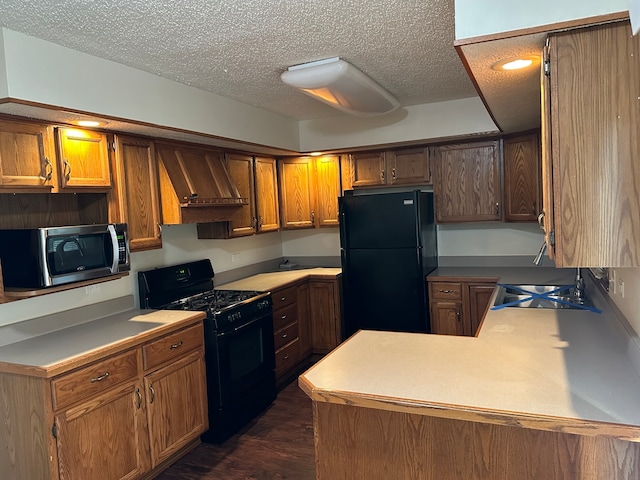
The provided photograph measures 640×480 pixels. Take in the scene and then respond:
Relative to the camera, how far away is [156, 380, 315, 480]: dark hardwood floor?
283cm

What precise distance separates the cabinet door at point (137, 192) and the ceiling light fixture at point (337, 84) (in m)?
1.01

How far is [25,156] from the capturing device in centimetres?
236

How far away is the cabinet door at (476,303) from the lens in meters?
3.90

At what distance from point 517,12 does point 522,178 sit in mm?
2589

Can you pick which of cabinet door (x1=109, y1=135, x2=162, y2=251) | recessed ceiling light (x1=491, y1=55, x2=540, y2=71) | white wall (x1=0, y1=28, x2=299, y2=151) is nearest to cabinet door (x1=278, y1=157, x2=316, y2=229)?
white wall (x1=0, y1=28, x2=299, y2=151)

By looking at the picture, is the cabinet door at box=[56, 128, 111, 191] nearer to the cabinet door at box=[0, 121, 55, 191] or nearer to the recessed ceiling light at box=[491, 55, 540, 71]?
the cabinet door at box=[0, 121, 55, 191]

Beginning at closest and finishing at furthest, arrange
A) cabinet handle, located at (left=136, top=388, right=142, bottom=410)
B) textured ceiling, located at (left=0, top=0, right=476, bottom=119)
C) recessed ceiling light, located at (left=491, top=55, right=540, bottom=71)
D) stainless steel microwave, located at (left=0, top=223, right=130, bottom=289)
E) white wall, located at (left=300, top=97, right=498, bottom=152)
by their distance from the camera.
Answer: recessed ceiling light, located at (left=491, top=55, right=540, bottom=71)
textured ceiling, located at (left=0, top=0, right=476, bottom=119)
stainless steel microwave, located at (left=0, top=223, right=130, bottom=289)
cabinet handle, located at (left=136, top=388, right=142, bottom=410)
white wall, located at (left=300, top=97, right=498, bottom=152)

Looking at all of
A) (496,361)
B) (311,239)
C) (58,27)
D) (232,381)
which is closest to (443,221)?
(311,239)

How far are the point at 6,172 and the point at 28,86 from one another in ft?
1.36

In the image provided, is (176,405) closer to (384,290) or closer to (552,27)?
(384,290)

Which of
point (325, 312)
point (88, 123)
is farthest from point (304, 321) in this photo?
point (88, 123)

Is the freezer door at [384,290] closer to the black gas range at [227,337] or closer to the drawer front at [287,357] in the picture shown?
the drawer front at [287,357]

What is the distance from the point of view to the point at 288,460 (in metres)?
2.96

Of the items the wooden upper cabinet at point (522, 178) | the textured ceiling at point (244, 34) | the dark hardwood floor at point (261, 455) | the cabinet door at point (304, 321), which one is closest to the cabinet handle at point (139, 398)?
the dark hardwood floor at point (261, 455)
